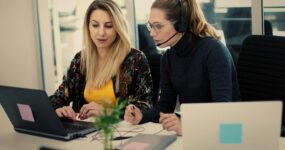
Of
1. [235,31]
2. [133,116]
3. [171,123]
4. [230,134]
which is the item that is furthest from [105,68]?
[235,31]

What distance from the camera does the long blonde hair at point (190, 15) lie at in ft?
6.57

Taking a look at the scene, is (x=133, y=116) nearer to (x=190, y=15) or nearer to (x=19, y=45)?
(x=190, y=15)

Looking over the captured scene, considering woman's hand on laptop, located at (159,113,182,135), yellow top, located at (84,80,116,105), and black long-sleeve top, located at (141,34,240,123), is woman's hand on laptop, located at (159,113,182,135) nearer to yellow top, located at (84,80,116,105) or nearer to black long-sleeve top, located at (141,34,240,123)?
black long-sleeve top, located at (141,34,240,123)

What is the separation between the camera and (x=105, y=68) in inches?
92.1

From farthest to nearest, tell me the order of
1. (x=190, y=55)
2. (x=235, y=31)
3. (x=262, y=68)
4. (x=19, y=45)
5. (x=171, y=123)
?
(x=19, y=45) < (x=235, y=31) < (x=262, y=68) < (x=190, y=55) < (x=171, y=123)

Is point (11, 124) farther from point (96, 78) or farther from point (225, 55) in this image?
point (225, 55)

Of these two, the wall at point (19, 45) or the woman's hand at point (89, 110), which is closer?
the woman's hand at point (89, 110)

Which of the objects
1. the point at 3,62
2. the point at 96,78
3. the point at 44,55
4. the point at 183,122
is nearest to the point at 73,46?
the point at 44,55

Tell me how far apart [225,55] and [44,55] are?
2778mm

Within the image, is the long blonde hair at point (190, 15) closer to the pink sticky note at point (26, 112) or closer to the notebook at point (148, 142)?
the notebook at point (148, 142)

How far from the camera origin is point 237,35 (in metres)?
3.38

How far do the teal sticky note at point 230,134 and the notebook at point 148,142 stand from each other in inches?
13.2

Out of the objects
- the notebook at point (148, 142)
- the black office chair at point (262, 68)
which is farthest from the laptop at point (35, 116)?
the black office chair at point (262, 68)

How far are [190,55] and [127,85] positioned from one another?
420 millimetres
